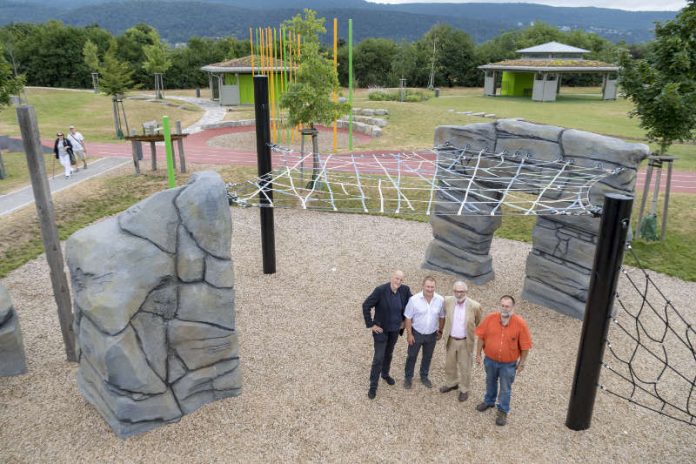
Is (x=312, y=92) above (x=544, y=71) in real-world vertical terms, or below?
below

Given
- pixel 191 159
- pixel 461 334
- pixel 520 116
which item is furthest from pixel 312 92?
pixel 520 116

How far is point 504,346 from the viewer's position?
5.24 meters

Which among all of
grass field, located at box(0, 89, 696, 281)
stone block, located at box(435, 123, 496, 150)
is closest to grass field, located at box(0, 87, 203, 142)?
grass field, located at box(0, 89, 696, 281)

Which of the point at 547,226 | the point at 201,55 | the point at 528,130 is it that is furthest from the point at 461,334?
the point at 201,55

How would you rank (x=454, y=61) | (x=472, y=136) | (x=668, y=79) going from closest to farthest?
1. (x=472, y=136)
2. (x=668, y=79)
3. (x=454, y=61)

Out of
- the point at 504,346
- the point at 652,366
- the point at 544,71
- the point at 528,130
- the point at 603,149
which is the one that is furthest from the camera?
the point at 544,71

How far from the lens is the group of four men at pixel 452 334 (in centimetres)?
527

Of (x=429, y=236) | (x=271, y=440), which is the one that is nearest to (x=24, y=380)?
(x=271, y=440)

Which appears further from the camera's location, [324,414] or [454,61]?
[454,61]

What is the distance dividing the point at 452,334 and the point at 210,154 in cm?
1579

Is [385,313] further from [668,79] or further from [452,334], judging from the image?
[668,79]

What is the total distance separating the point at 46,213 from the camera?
5.98 m

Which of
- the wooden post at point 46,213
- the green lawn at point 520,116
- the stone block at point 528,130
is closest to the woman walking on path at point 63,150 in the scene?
the wooden post at point 46,213

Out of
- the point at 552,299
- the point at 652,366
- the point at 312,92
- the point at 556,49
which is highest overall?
the point at 556,49
